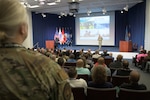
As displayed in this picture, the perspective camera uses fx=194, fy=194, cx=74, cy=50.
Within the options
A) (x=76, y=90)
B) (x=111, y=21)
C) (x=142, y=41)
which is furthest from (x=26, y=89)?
(x=111, y=21)

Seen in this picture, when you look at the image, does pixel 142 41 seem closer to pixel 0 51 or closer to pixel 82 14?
pixel 82 14

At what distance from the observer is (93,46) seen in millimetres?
19891

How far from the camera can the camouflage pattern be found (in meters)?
0.75

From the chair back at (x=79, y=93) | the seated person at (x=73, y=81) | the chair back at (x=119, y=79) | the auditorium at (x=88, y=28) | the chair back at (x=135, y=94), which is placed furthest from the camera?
the auditorium at (x=88, y=28)

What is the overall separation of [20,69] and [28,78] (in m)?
0.05

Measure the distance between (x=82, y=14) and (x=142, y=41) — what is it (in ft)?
29.6

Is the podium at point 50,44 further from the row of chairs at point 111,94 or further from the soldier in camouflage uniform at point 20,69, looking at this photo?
the soldier in camouflage uniform at point 20,69

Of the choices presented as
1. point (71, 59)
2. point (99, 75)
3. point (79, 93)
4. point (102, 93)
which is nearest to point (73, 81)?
point (79, 93)

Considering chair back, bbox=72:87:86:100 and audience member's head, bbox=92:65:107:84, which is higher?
audience member's head, bbox=92:65:107:84

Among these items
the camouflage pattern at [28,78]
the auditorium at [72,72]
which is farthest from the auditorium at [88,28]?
the camouflage pattern at [28,78]

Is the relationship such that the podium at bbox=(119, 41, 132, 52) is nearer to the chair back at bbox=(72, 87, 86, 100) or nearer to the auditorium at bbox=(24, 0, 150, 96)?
the auditorium at bbox=(24, 0, 150, 96)

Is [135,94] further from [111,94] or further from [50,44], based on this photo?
[50,44]

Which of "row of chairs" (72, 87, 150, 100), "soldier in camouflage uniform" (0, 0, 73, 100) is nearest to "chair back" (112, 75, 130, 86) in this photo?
"row of chairs" (72, 87, 150, 100)

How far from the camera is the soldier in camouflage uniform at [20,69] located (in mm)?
756
